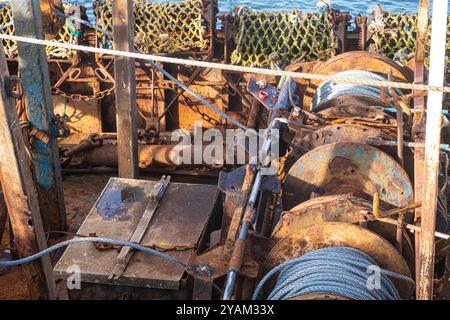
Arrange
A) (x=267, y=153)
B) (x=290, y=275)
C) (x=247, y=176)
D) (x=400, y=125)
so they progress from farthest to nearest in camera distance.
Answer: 1. (x=267, y=153)
2. (x=400, y=125)
3. (x=247, y=176)
4. (x=290, y=275)

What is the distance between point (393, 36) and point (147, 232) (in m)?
6.27

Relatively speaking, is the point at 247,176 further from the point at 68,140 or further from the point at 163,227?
the point at 68,140

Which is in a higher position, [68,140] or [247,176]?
[247,176]

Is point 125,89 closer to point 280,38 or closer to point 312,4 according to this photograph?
point 280,38

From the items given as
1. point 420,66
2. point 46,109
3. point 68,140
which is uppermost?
point 420,66

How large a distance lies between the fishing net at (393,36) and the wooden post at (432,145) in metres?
6.57

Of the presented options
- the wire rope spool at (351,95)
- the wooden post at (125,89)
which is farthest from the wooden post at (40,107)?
the wire rope spool at (351,95)

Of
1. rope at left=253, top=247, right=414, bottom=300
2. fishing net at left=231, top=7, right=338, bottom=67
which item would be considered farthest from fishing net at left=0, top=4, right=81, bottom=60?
rope at left=253, top=247, right=414, bottom=300

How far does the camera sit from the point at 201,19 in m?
9.55

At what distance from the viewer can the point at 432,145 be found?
3156mm

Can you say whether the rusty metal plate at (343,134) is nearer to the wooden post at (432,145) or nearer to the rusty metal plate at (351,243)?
the rusty metal plate at (351,243)
